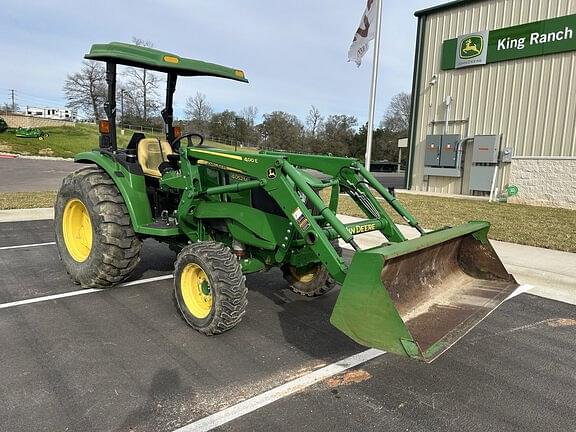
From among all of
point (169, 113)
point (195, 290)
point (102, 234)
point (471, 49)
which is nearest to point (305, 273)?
point (195, 290)

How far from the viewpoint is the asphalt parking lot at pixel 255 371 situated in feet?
8.57

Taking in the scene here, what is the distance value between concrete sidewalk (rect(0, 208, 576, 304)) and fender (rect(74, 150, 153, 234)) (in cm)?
295

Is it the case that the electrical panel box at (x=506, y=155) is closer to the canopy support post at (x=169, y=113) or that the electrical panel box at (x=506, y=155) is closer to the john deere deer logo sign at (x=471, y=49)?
the john deere deer logo sign at (x=471, y=49)

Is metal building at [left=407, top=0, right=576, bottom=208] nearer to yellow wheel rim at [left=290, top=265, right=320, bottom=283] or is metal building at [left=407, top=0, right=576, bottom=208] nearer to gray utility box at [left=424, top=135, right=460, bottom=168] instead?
gray utility box at [left=424, top=135, right=460, bottom=168]

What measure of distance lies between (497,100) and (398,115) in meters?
48.3

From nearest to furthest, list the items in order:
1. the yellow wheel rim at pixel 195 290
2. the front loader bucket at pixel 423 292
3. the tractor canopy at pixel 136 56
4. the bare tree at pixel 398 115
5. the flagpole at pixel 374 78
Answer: the front loader bucket at pixel 423 292 < the yellow wheel rim at pixel 195 290 < the tractor canopy at pixel 136 56 < the flagpole at pixel 374 78 < the bare tree at pixel 398 115

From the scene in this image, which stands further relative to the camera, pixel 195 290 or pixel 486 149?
pixel 486 149

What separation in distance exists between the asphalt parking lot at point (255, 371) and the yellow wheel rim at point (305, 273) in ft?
0.74

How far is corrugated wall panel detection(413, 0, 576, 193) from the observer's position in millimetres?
14492

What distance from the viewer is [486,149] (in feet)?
52.2

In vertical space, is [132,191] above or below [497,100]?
below

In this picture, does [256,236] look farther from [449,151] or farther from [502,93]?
[502,93]

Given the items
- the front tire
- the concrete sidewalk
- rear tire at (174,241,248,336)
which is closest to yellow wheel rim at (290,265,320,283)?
the front tire

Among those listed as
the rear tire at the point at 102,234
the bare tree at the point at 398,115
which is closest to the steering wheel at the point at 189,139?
the rear tire at the point at 102,234
